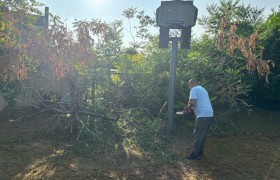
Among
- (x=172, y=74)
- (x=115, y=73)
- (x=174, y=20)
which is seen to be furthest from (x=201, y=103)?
(x=115, y=73)

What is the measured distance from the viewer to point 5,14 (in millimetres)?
6277

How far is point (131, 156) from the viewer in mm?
4629

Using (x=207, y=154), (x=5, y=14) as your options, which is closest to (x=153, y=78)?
(x=207, y=154)

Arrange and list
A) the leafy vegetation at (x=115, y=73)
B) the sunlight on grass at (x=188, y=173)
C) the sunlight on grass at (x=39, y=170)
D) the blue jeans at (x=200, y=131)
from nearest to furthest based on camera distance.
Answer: the sunlight on grass at (x=39, y=170) < the sunlight on grass at (x=188, y=173) < the blue jeans at (x=200, y=131) < the leafy vegetation at (x=115, y=73)

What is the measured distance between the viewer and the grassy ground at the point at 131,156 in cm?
382

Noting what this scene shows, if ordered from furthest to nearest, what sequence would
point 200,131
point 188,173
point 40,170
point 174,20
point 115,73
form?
point 115,73 < point 174,20 < point 200,131 < point 188,173 < point 40,170

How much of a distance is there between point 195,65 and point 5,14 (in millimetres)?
6339

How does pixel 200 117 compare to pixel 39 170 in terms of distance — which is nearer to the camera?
pixel 39 170

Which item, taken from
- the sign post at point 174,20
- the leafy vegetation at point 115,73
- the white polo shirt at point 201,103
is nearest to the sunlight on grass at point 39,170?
the leafy vegetation at point 115,73

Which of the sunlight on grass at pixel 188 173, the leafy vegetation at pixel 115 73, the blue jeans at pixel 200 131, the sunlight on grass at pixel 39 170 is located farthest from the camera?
the leafy vegetation at pixel 115 73

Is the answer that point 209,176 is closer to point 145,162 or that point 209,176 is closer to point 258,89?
point 145,162

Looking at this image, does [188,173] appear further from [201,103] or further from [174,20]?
[174,20]

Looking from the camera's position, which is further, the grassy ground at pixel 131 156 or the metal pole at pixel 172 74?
the metal pole at pixel 172 74

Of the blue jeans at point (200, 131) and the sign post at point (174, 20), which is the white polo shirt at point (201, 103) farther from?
the sign post at point (174, 20)
